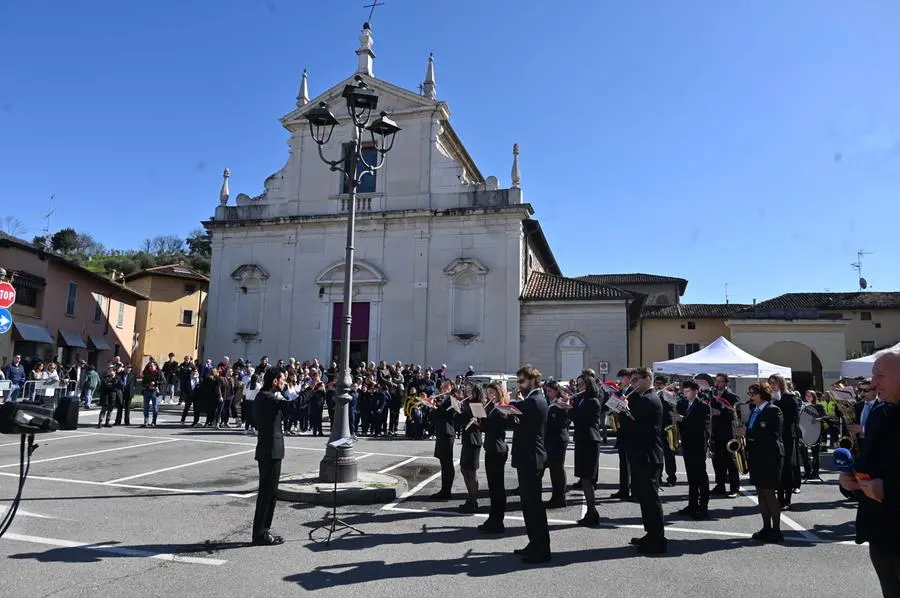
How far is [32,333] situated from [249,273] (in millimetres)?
10127

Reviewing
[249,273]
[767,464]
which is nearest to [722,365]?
[767,464]

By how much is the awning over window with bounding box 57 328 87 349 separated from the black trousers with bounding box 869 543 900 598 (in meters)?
35.0

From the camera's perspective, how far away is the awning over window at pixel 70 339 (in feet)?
99.5

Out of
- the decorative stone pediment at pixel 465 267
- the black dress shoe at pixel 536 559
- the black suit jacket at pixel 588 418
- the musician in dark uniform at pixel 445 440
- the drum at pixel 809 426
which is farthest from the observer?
the decorative stone pediment at pixel 465 267

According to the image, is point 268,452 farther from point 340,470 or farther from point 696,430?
point 696,430

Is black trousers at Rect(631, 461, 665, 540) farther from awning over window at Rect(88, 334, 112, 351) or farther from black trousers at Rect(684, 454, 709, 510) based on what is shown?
awning over window at Rect(88, 334, 112, 351)

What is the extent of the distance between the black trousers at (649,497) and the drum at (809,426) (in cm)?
470

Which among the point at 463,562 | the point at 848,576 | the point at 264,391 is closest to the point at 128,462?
the point at 264,391

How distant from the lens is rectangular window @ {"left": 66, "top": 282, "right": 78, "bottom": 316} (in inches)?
1232

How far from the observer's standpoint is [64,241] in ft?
237

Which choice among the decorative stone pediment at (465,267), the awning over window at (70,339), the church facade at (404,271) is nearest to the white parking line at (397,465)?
the church facade at (404,271)

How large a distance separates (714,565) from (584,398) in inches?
108

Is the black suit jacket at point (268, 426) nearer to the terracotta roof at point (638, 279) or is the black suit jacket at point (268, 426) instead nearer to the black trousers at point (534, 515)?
the black trousers at point (534, 515)

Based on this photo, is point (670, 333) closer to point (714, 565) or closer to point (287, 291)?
point (287, 291)
